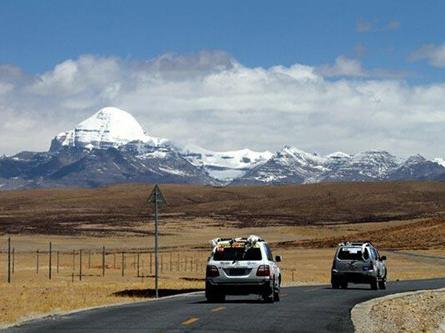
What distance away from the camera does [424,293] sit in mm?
38344

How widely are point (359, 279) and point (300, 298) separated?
786cm

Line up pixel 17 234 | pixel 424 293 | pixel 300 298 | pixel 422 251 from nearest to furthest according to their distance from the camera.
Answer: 1. pixel 300 298
2. pixel 424 293
3. pixel 422 251
4. pixel 17 234

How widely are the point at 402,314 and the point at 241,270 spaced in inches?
200

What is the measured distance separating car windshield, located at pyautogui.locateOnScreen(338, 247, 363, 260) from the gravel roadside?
400 cm

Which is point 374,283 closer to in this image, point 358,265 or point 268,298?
point 358,265

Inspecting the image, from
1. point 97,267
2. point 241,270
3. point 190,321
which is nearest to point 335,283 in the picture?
point 241,270

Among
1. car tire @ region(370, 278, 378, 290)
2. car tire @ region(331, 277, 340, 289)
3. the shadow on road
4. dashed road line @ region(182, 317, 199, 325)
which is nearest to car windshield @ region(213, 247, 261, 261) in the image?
dashed road line @ region(182, 317, 199, 325)

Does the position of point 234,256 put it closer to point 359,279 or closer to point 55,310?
point 55,310

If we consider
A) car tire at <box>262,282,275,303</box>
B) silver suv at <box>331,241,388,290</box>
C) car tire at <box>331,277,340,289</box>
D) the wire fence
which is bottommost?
the wire fence

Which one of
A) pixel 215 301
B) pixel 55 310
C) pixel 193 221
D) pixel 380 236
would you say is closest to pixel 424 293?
pixel 215 301

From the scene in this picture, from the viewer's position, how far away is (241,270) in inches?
1225

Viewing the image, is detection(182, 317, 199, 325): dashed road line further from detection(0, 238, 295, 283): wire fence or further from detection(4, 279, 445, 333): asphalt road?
detection(0, 238, 295, 283): wire fence

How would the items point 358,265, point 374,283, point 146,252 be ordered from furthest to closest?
point 146,252, point 374,283, point 358,265

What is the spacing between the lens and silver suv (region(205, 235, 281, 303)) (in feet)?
102
